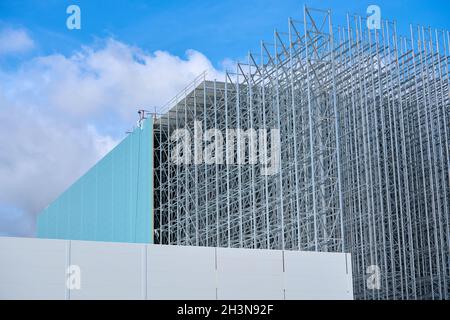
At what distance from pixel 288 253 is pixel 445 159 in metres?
19.5

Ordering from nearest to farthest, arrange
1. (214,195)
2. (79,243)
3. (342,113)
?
1. (79,243)
2. (342,113)
3. (214,195)

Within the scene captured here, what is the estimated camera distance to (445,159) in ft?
126

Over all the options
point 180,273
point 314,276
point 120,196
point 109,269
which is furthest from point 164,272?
point 120,196

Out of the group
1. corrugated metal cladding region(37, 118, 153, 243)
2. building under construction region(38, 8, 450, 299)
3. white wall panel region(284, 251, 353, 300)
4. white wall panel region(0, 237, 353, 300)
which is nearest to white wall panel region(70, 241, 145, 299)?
white wall panel region(0, 237, 353, 300)

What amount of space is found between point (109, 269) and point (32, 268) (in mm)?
1951

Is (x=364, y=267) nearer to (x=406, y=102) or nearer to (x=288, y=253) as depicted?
(x=406, y=102)

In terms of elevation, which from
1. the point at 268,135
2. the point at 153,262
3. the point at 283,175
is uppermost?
the point at 268,135

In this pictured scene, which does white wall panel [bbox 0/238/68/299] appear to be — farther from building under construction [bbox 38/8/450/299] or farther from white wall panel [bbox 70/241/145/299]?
building under construction [bbox 38/8/450/299]

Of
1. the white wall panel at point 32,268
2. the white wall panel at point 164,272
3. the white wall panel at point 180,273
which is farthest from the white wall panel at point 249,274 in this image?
the white wall panel at point 32,268

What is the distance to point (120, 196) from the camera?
43.3 m

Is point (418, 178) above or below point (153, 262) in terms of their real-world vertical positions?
above

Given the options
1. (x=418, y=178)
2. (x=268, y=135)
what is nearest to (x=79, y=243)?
(x=268, y=135)

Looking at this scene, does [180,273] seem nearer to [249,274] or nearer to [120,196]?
[249,274]

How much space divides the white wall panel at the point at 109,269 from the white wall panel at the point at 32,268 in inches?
14.4
